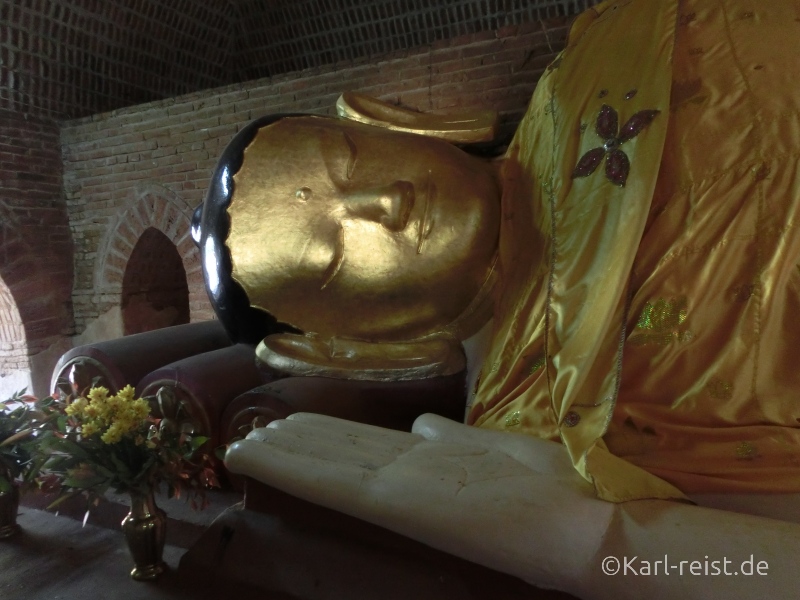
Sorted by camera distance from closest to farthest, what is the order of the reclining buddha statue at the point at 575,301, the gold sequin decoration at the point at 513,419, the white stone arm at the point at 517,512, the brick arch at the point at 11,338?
the white stone arm at the point at 517,512, the reclining buddha statue at the point at 575,301, the gold sequin decoration at the point at 513,419, the brick arch at the point at 11,338

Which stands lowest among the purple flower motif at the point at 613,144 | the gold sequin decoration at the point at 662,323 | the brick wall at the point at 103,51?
the gold sequin decoration at the point at 662,323

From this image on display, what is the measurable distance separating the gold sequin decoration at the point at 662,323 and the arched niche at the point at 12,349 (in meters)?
3.70

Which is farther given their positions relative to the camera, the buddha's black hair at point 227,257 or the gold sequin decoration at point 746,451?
the buddha's black hair at point 227,257

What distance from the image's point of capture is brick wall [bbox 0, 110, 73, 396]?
3459 mm

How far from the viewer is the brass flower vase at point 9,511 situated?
1.47m

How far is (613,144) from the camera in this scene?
4.36 feet

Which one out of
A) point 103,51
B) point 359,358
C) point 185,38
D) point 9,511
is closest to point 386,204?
point 359,358

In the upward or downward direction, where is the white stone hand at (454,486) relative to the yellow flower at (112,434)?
downward

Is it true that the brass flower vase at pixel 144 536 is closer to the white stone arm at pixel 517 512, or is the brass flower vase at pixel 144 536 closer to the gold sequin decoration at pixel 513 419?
the white stone arm at pixel 517 512

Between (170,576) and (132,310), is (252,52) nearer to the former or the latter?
(132,310)

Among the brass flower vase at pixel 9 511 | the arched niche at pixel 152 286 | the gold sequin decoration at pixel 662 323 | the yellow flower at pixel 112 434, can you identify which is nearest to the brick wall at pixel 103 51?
the arched niche at pixel 152 286

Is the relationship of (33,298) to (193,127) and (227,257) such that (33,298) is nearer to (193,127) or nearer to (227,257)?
(193,127)

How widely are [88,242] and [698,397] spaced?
370 centimetres

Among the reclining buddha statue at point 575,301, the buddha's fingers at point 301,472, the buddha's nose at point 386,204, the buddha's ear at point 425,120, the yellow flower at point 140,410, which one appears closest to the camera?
the reclining buddha statue at point 575,301
